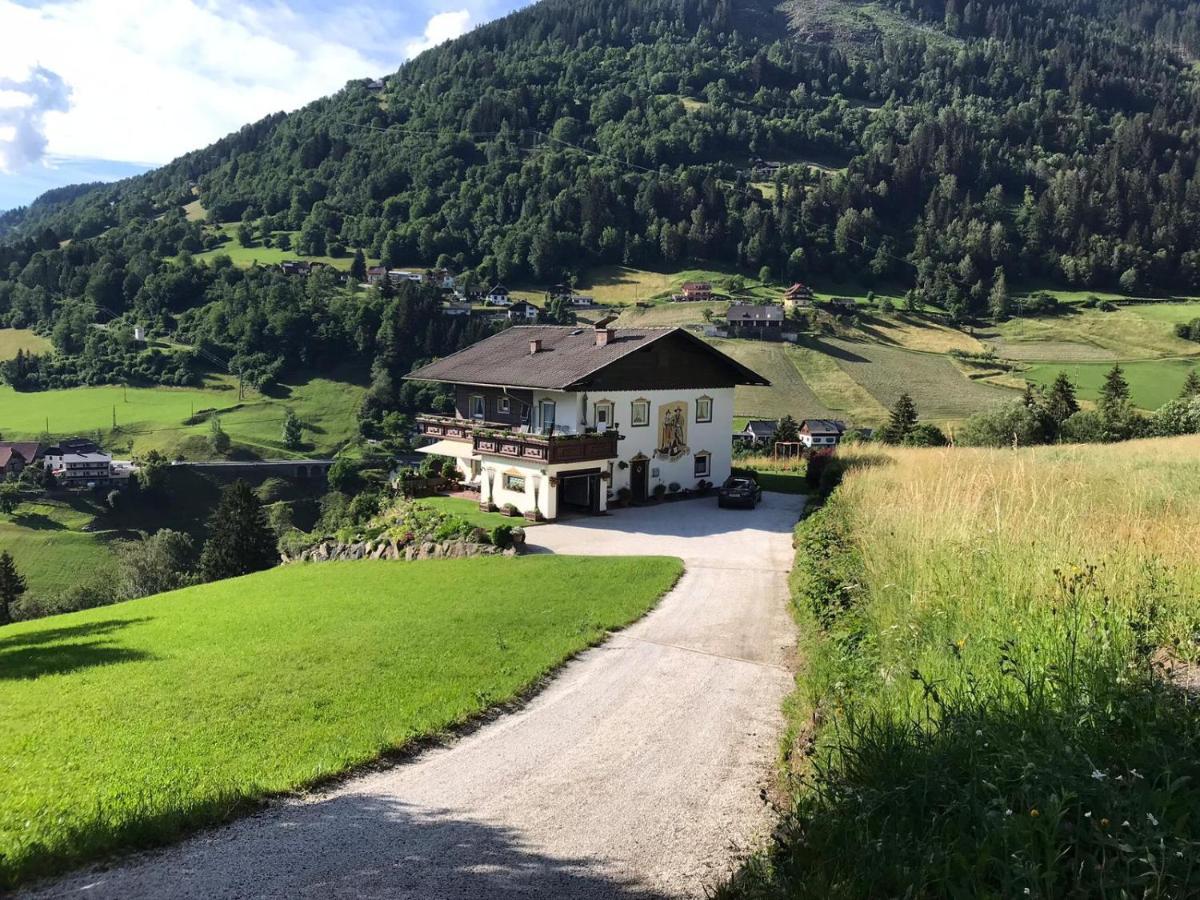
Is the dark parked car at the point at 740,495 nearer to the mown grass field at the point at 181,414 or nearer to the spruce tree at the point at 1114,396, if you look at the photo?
the spruce tree at the point at 1114,396

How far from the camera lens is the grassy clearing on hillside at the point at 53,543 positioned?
253 ft

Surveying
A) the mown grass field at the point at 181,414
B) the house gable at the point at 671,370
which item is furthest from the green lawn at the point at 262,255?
the house gable at the point at 671,370

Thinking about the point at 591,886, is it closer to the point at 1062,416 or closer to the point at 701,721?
the point at 701,721

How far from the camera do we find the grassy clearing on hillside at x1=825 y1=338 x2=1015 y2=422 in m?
91.3

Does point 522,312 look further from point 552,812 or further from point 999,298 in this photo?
point 552,812

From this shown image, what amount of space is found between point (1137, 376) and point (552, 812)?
11158 centimetres

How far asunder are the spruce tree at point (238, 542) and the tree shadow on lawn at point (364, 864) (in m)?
52.0

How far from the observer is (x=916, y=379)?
105 meters

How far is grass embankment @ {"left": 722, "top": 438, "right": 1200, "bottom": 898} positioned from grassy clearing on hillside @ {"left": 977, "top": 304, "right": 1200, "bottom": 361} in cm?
11928

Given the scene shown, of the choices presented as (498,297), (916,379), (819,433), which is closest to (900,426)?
(819,433)

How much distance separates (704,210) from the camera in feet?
593

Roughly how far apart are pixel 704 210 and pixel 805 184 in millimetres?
35801

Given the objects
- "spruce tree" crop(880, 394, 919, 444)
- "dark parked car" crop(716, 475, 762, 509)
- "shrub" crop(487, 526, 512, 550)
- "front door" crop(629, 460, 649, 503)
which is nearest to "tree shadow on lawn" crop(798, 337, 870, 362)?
"spruce tree" crop(880, 394, 919, 444)

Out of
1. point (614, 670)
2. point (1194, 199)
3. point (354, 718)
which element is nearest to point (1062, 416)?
point (614, 670)
